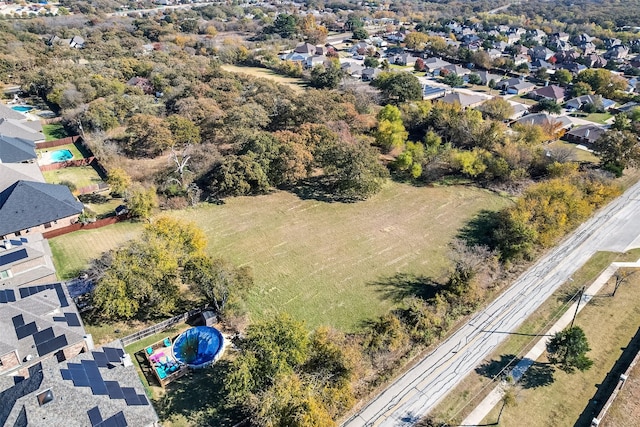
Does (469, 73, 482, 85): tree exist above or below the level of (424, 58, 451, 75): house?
below

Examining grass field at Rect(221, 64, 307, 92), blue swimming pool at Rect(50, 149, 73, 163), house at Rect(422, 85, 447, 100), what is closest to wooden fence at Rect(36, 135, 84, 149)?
blue swimming pool at Rect(50, 149, 73, 163)

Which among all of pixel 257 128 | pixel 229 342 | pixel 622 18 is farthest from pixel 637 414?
pixel 622 18

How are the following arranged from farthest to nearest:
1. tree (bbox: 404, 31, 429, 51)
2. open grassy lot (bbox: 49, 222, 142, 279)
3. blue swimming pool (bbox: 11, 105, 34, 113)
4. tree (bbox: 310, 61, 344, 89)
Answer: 1. tree (bbox: 404, 31, 429, 51)
2. tree (bbox: 310, 61, 344, 89)
3. blue swimming pool (bbox: 11, 105, 34, 113)
4. open grassy lot (bbox: 49, 222, 142, 279)

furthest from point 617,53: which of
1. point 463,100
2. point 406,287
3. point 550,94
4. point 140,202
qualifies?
point 140,202

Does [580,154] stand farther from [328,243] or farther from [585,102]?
[328,243]

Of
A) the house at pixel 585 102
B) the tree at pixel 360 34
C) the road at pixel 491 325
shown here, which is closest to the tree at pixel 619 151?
the road at pixel 491 325

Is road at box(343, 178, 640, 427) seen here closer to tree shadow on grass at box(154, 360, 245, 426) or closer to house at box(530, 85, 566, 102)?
tree shadow on grass at box(154, 360, 245, 426)

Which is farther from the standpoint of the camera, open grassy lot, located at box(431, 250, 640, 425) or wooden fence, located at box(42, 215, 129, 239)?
wooden fence, located at box(42, 215, 129, 239)

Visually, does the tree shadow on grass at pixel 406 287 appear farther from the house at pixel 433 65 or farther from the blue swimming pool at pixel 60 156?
the house at pixel 433 65
